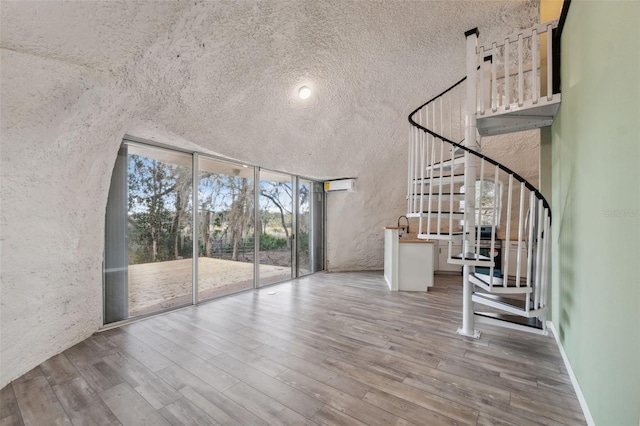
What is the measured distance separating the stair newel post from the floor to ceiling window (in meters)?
3.18

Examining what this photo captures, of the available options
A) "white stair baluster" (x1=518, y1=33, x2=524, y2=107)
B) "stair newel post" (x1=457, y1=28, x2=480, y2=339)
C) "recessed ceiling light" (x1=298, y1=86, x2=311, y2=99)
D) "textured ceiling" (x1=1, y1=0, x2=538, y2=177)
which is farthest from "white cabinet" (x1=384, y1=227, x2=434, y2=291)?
"recessed ceiling light" (x1=298, y1=86, x2=311, y2=99)

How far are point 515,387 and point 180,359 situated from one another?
8.58 feet

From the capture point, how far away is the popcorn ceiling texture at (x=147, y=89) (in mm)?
1790

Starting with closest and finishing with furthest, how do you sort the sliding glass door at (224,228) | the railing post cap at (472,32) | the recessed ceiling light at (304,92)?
the railing post cap at (472,32)
the recessed ceiling light at (304,92)
the sliding glass door at (224,228)

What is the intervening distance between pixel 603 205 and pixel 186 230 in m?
4.00

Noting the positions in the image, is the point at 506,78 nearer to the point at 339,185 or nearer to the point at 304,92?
the point at 304,92

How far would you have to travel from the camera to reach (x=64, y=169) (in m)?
2.26

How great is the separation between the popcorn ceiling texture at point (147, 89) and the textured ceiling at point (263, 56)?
12 mm

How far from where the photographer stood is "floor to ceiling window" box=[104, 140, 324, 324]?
296 cm

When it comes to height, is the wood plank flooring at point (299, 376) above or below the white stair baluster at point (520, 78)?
below

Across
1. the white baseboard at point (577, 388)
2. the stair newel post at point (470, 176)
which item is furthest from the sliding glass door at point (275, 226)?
the white baseboard at point (577, 388)

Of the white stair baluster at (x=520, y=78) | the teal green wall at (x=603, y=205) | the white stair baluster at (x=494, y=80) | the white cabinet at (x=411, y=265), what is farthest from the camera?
the white cabinet at (x=411, y=265)

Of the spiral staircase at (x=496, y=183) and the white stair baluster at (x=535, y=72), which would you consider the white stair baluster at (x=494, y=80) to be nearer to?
the spiral staircase at (x=496, y=183)

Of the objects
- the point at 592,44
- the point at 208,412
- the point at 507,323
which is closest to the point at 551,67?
the point at 592,44
